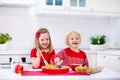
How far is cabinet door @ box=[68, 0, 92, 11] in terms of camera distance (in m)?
3.72

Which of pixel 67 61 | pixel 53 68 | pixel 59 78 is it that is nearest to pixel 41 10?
pixel 67 61

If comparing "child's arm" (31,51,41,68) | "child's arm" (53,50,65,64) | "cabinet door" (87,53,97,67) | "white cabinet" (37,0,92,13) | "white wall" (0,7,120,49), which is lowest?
"cabinet door" (87,53,97,67)

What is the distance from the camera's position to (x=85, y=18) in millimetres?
4102

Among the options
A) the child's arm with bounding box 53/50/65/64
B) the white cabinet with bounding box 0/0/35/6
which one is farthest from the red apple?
the white cabinet with bounding box 0/0/35/6

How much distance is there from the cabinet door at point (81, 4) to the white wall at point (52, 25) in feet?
1.00

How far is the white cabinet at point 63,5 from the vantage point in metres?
3.60

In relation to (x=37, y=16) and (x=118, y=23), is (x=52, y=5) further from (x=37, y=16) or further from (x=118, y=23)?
(x=118, y=23)

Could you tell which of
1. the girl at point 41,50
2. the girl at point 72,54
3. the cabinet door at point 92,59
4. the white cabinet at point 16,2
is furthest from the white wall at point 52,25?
the girl at point 72,54

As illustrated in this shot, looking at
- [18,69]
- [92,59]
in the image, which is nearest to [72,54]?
[18,69]

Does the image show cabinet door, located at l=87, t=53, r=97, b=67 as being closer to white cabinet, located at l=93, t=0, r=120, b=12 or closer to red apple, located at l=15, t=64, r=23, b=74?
white cabinet, located at l=93, t=0, r=120, b=12

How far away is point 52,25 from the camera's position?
13.1 ft

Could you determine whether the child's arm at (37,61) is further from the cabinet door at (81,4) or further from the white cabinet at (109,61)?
the cabinet door at (81,4)

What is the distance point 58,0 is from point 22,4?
0.51 meters

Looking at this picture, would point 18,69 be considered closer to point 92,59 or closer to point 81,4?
point 92,59
